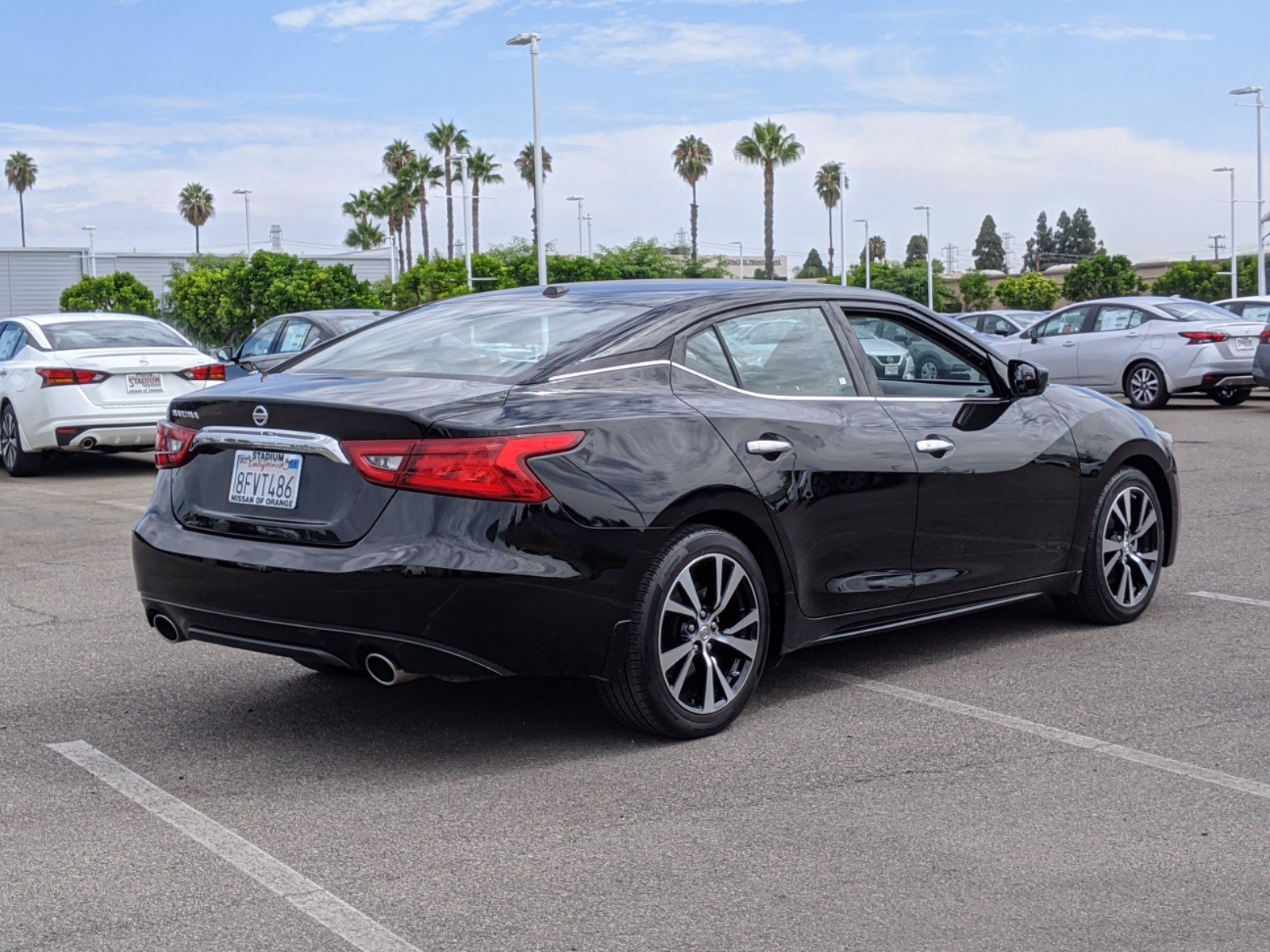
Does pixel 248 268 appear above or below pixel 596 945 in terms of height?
above

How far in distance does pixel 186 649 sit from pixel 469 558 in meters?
2.45

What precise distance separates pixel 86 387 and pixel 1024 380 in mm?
9660

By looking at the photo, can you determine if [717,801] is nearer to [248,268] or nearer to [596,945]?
[596,945]

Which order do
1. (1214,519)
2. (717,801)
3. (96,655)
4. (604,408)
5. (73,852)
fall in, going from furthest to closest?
1. (1214,519)
2. (96,655)
3. (604,408)
4. (717,801)
5. (73,852)

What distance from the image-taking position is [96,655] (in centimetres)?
640

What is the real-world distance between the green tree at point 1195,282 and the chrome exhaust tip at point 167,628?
7795 centimetres

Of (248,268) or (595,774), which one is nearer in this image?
(595,774)

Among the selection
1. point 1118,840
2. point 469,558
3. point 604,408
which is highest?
point 604,408

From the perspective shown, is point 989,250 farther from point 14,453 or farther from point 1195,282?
point 14,453

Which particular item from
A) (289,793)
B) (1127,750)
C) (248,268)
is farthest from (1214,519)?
(248,268)

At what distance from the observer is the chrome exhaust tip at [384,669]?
15.3 ft

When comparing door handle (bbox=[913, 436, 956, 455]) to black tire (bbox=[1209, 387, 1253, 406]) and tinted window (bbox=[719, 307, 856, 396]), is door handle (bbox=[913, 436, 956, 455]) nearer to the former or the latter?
tinted window (bbox=[719, 307, 856, 396])

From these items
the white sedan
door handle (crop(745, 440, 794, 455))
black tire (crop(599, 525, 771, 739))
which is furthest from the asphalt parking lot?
the white sedan

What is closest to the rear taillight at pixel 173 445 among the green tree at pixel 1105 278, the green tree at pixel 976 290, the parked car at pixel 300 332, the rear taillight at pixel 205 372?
the rear taillight at pixel 205 372
